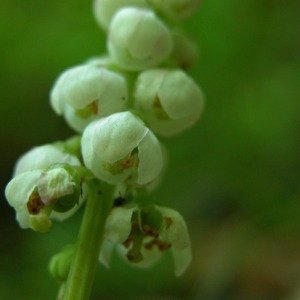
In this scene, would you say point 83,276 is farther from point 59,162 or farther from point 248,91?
point 248,91

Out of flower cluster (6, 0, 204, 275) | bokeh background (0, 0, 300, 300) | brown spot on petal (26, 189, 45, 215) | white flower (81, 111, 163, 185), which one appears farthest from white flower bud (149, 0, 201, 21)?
bokeh background (0, 0, 300, 300)

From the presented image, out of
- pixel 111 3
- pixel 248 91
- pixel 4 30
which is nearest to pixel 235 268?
pixel 248 91

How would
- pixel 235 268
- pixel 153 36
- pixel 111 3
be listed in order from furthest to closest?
pixel 235 268, pixel 111 3, pixel 153 36

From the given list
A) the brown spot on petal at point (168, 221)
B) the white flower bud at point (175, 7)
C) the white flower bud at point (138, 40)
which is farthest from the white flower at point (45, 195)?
the white flower bud at point (175, 7)

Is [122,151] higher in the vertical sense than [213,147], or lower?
higher

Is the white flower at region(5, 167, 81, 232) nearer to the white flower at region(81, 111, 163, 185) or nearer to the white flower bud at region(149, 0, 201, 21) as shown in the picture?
the white flower at region(81, 111, 163, 185)

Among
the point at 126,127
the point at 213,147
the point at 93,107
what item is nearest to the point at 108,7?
the point at 93,107

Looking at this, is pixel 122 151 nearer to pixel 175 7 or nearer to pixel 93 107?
pixel 93 107
